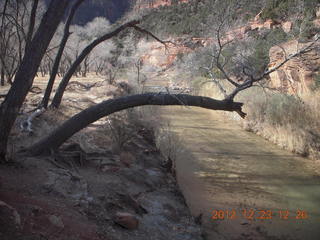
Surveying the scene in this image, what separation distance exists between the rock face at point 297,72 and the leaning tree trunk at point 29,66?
10.2m

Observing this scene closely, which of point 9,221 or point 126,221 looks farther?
point 126,221

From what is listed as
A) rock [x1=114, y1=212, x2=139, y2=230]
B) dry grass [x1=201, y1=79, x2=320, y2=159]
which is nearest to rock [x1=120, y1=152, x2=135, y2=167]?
rock [x1=114, y1=212, x2=139, y2=230]

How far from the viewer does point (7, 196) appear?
412 centimetres

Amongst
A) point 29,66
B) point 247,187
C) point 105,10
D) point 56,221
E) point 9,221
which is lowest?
point 247,187

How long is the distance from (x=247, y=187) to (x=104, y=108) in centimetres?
469

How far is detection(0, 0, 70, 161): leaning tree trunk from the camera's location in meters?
5.19

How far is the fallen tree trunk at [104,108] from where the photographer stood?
620cm

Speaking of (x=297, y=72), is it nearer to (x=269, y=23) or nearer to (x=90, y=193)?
(x=90, y=193)

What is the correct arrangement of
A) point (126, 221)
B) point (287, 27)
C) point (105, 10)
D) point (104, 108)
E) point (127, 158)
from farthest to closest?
point (105, 10) < point (287, 27) < point (127, 158) < point (104, 108) < point (126, 221)

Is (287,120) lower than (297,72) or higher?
lower

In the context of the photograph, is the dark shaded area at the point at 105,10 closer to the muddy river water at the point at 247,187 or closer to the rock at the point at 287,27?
the rock at the point at 287,27

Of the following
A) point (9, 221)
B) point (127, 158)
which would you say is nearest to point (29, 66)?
point (9, 221)

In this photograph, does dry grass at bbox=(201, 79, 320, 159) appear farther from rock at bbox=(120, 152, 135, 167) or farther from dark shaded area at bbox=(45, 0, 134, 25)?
dark shaded area at bbox=(45, 0, 134, 25)

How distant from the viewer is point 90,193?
5.62m
